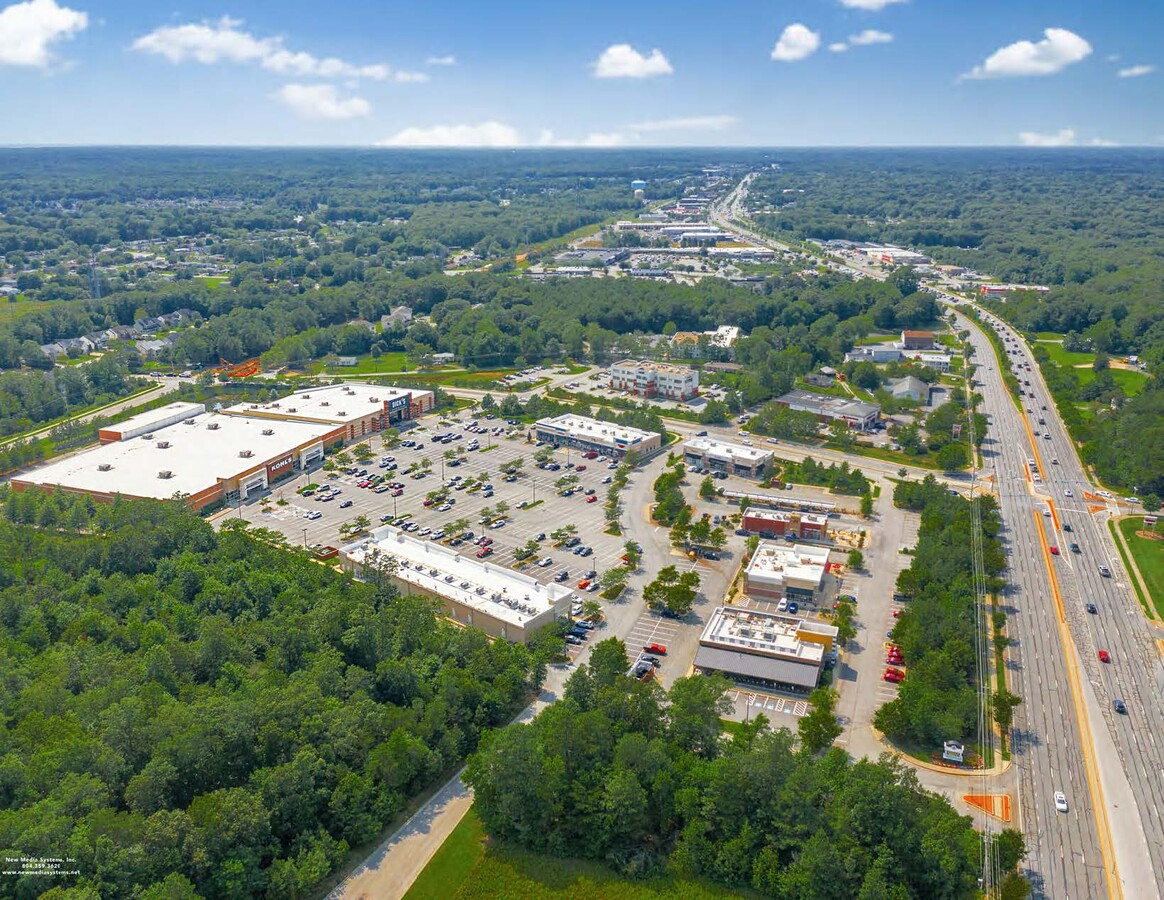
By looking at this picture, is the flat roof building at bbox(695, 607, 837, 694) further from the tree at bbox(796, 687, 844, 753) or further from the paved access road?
the paved access road

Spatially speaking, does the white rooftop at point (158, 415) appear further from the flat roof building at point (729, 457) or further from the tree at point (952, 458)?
the tree at point (952, 458)

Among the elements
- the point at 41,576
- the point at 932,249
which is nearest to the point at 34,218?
the point at 41,576

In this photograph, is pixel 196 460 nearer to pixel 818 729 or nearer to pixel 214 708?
pixel 214 708

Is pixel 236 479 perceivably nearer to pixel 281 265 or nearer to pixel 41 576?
pixel 41 576

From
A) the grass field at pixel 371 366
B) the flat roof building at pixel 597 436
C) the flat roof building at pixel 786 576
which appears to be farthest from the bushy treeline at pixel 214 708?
the grass field at pixel 371 366

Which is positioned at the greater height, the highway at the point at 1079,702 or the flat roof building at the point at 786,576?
the flat roof building at the point at 786,576
